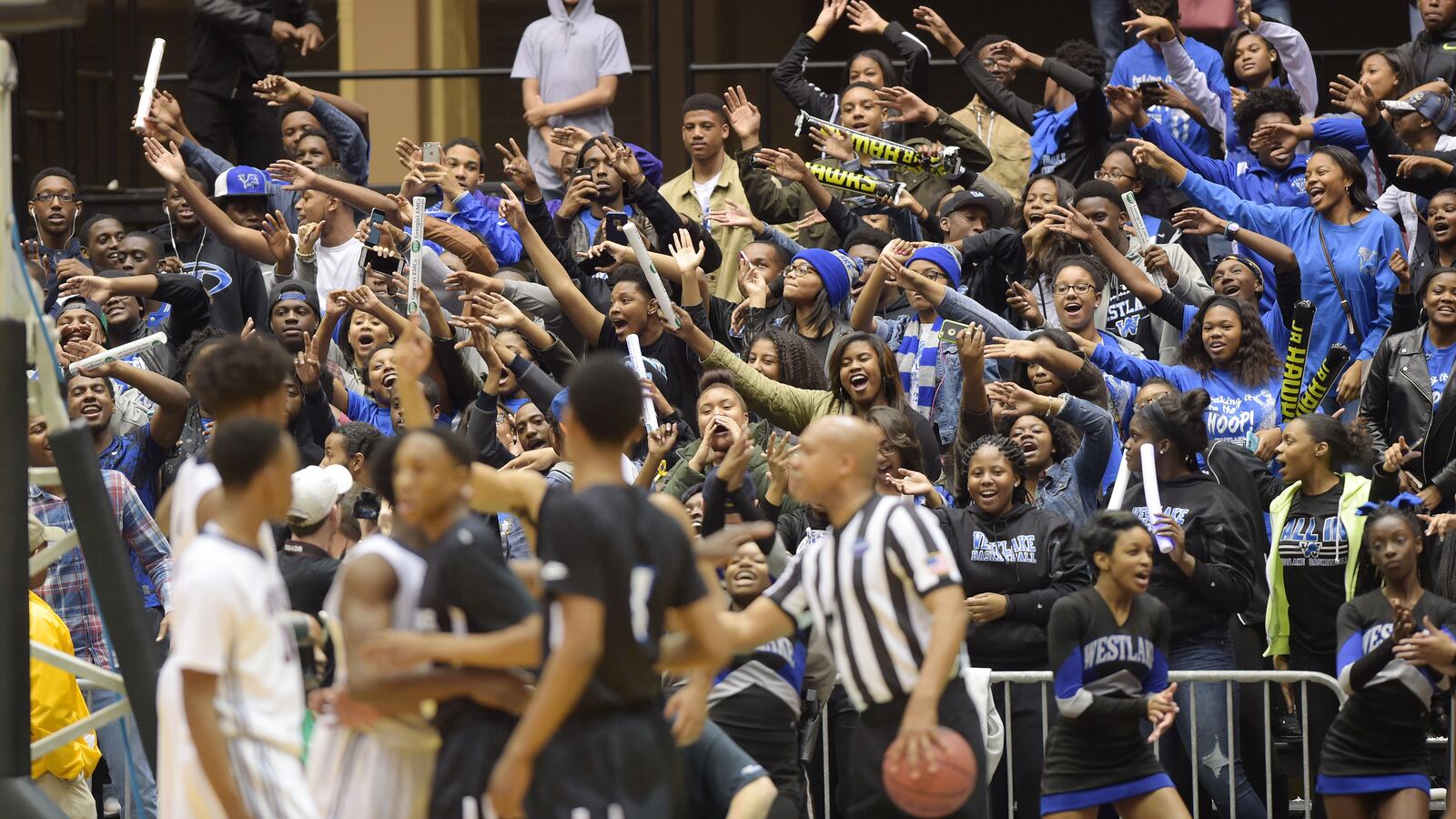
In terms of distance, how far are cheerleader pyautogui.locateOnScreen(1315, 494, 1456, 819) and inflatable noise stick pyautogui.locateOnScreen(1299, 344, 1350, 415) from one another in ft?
7.19

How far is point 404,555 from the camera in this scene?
18.0ft

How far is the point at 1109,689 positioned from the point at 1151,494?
46.8 inches

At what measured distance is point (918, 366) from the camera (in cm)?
1029

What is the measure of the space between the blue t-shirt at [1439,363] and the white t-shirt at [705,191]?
171 inches

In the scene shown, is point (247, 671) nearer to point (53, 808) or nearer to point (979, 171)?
point (53, 808)

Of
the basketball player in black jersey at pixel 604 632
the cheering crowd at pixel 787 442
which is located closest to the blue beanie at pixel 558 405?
the cheering crowd at pixel 787 442

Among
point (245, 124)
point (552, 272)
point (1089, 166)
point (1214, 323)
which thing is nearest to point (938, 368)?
point (1214, 323)

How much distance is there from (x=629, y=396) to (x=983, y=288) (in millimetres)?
6384

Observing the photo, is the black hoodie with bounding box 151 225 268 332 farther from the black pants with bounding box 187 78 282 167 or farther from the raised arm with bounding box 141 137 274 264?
the black pants with bounding box 187 78 282 167

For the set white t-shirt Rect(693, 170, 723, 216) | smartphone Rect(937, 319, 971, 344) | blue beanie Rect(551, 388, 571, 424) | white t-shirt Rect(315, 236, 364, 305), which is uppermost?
white t-shirt Rect(693, 170, 723, 216)

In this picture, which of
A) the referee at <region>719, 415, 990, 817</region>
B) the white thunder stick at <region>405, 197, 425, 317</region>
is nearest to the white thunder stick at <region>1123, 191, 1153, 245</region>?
the white thunder stick at <region>405, 197, 425, 317</region>

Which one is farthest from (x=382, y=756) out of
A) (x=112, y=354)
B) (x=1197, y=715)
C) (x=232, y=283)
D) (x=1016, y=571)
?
(x=232, y=283)

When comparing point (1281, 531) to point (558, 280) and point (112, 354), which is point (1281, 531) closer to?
point (558, 280)

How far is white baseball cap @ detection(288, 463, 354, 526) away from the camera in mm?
7461
